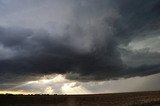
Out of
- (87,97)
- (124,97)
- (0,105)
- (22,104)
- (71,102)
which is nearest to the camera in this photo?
(0,105)

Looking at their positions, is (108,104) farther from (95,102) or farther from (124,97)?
(124,97)

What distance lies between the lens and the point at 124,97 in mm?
145125

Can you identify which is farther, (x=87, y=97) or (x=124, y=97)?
(x=124, y=97)

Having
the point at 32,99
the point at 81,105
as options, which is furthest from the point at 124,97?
the point at 32,99

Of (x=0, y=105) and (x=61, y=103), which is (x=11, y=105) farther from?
(x=61, y=103)

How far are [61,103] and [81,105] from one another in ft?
24.3

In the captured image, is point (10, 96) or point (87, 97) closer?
point (10, 96)

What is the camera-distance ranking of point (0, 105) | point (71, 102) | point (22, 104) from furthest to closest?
1. point (71, 102)
2. point (22, 104)
3. point (0, 105)

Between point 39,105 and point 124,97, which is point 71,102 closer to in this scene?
point 39,105

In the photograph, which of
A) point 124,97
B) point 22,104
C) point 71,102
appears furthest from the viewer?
point 124,97

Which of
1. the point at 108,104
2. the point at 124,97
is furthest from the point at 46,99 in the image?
the point at 124,97

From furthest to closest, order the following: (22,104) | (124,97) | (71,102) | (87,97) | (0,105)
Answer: (124,97), (87,97), (71,102), (22,104), (0,105)

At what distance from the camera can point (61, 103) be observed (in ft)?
402

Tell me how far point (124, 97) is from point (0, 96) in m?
53.8
